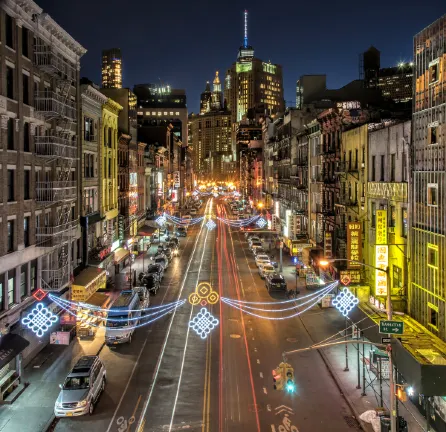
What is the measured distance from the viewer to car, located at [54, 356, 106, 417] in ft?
73.6

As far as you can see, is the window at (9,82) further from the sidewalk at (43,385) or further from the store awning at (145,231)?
the store awning at (145,231)

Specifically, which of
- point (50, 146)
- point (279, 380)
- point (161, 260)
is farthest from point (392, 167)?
point (161, 260)

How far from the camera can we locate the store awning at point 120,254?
5341 centimetres

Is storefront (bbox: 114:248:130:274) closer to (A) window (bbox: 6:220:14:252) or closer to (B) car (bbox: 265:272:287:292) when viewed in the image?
(B) car (bbox: 265:272:287:292)

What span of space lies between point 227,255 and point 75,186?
34.9 metres

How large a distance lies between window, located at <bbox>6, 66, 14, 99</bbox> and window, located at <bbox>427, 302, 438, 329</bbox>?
2521 cm

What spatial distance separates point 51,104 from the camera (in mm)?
33812

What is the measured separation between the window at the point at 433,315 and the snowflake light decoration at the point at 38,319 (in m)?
21.3

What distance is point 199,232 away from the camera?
101 m

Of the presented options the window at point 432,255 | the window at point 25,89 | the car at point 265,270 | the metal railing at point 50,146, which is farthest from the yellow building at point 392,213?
the window at point 25,89

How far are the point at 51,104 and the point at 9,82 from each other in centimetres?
542

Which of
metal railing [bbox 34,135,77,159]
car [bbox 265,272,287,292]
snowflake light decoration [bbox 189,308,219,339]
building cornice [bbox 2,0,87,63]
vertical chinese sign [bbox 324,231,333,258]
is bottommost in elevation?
snowflake light decoration [bbox 189,308,219,339]

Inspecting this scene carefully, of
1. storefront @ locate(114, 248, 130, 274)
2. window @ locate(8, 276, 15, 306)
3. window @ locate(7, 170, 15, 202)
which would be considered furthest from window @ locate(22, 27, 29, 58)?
storefront @ locate(114, 248, 130, 274)

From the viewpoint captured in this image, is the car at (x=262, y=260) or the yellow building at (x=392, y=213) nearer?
the yellow building at (x=392, y=213)
